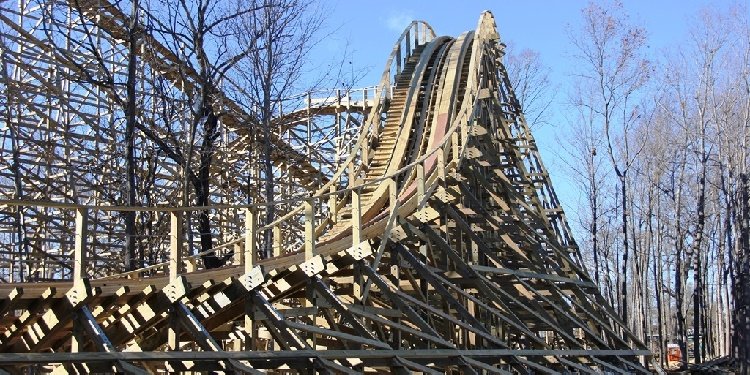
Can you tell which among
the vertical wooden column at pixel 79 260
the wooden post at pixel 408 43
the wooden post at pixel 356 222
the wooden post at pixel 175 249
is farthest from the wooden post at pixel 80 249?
the wooden post at pixel 408 43

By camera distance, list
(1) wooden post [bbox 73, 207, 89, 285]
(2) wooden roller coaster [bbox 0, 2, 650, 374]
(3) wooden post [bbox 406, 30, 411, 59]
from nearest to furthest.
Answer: (1) wooden post [bbox 73, 207, 89, 285]
(2) wooden roller coaster [bbox 0, 2, 650, 374]
(3) wooden post [bbox 406, 30, 411, 59]

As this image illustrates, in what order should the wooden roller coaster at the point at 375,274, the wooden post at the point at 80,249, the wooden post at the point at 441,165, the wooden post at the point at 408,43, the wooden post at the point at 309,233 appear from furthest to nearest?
the wooden post at the point at 408,43, the wooden post at the point at 441,165, the wooden post at the point at 309,233, the wooden roller coaster at the point at 375,274, the wooden post at the point at 80,249

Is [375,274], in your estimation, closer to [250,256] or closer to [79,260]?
[250,256]

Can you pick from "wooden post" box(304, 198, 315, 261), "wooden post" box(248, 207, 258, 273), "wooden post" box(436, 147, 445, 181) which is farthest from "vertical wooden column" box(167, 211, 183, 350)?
"wooden post" box(436, 147, 445, 181)

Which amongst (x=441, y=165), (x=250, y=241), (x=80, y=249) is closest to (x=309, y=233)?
(x=250, y=241)

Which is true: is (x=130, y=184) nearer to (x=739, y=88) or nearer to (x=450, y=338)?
(x=450, y=338)

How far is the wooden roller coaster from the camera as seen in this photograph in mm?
7691

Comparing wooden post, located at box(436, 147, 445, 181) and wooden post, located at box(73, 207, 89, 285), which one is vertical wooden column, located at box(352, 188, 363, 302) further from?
wooden post, located at box(73, 207, 89, 285)

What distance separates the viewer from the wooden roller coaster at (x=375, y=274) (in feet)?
25.2

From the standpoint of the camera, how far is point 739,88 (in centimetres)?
2347

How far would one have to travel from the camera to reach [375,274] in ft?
30.7

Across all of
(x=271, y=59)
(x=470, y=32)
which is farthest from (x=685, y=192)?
(x=271, y=59)

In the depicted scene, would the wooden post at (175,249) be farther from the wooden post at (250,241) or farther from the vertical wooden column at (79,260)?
the vertical wooden column at (79,260)

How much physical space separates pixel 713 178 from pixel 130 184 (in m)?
19.8
